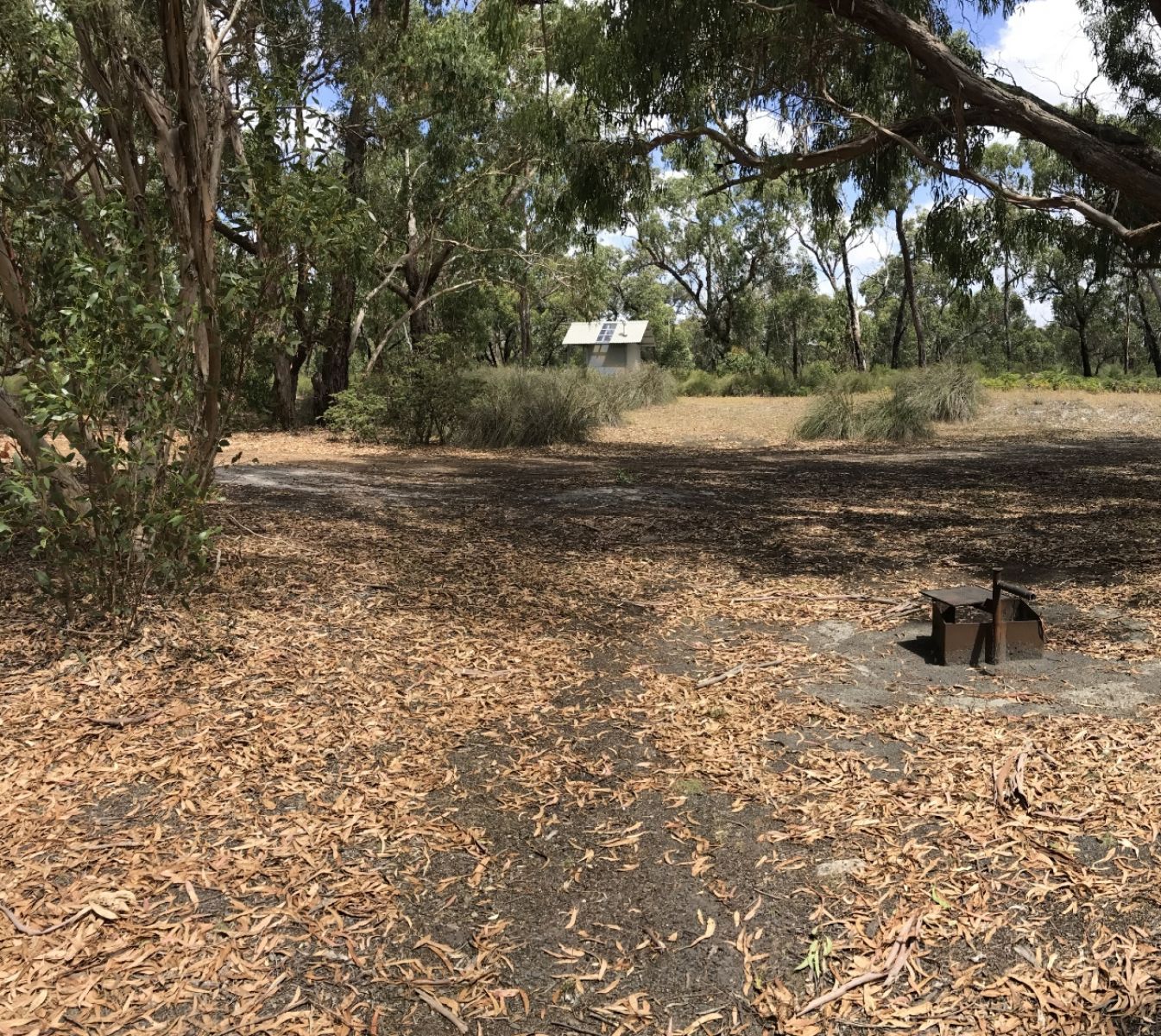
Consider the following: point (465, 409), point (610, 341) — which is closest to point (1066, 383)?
point (465, 409)

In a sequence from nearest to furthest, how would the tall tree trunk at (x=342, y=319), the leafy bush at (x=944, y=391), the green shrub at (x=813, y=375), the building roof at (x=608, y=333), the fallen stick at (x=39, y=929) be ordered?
the fallen stick at (x=39, y=929)
the tall tree trunk at (x=342, y=319)
the leafy bush at (x=944, y=391)
the green shrub at (x=813, y=375)
the building roof at (x=608, y=333)

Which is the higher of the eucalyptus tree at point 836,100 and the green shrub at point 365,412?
the eucalyptus tree at point 836,100

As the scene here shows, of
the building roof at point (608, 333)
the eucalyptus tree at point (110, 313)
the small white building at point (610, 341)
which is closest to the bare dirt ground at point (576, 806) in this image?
the eucalyptus tree at point (110, 313)

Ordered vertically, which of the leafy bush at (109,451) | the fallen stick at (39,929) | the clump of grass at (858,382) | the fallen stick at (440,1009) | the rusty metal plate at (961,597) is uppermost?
the clump of grass at (858,382)

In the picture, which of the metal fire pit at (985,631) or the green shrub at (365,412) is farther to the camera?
the green shrub at (365,412)

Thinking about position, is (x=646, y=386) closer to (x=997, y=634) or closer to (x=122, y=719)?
(x=997, y=634)

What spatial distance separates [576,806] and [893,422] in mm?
13752

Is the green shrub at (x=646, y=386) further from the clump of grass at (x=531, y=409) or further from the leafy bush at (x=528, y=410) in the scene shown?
the leafy bush at (x=528, y=410)

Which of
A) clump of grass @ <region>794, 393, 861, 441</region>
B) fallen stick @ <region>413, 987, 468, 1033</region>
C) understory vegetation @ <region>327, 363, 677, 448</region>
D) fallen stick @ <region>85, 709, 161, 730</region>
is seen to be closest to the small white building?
clump of grass @ <region>794, 393, 861, 441</region>

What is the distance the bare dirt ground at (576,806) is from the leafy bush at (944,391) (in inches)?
443

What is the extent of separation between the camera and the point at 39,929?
238 cm

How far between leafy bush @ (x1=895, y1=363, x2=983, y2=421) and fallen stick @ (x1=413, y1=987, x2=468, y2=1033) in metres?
15.5

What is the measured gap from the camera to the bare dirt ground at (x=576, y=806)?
219cm

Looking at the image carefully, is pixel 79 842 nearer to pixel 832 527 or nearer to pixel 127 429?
pixel 127 429
